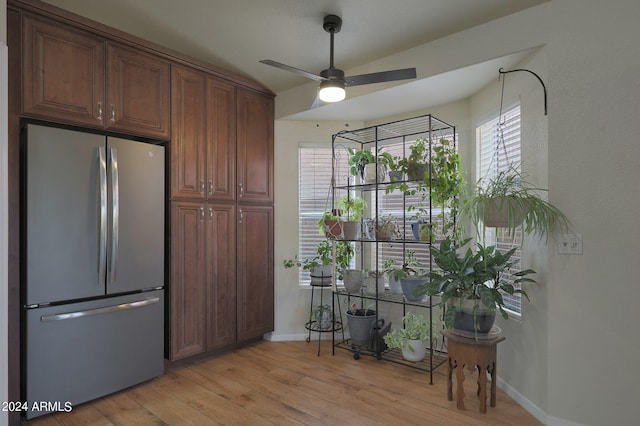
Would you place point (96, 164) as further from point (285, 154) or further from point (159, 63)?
point (285, 154)

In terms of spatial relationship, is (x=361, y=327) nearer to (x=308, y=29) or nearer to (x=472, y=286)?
(x=472, y=286)

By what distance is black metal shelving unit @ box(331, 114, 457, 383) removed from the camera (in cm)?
303

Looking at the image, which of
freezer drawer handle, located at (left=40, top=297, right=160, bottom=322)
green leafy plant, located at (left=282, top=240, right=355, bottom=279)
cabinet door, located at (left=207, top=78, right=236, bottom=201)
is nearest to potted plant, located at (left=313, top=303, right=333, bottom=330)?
green leafy plant, located at (left=282, top=240, right=355, bottom=279)

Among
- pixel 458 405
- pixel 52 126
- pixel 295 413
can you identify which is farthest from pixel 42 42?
pixel 458 405

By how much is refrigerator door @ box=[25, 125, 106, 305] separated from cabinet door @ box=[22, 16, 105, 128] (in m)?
0.14

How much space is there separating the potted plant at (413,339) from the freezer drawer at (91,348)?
1.88 meters

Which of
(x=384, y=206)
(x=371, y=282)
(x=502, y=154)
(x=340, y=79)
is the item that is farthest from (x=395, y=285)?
(x=340, y=79)

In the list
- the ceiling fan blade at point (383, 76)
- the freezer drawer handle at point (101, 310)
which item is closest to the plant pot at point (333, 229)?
the ceiling fan blade at point (383, 76)

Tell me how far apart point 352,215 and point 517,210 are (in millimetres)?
1625

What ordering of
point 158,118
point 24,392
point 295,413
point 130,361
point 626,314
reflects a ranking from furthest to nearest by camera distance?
1. point 158,118
2. point 130,361
3. point 295,413
4. point 24,392
5. point 626,314

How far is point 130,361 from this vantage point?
2.51 meters

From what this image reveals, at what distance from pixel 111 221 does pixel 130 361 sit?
0.99 metres

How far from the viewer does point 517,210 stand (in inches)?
81.2

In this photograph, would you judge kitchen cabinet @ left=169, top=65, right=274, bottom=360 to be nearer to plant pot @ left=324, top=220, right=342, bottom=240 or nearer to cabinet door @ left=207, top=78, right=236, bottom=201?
cabinet door @ left=207, top=78, right=236, bottom=201
